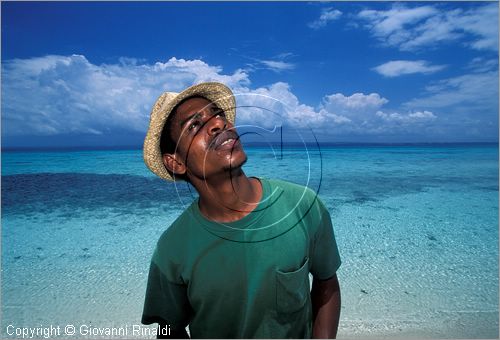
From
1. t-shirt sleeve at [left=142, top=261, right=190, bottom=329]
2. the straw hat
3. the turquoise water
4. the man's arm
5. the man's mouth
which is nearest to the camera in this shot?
the man's mouth

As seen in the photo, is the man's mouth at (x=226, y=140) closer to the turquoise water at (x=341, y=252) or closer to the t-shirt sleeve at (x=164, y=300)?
the turquoise water at (x=341, y=252)

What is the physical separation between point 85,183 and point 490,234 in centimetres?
1457

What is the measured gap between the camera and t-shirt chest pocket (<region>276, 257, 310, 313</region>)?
1.19 m

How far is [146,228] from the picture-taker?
7523 millimetres

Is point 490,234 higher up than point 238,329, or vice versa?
point 238,329

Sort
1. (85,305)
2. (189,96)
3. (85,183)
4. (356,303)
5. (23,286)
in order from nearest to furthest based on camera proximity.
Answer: (189,96), (356,303), (85,305), (23,286), (85,183)

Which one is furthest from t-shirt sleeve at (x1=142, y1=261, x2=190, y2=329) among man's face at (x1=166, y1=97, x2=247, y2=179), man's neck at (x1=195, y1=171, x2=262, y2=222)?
man's face at (x1=166, y1=97, x2=247, y2=179)

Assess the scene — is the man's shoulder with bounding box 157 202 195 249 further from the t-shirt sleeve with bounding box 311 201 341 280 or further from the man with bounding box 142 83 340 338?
the t-shirt sleeve with bounding box 311 201 341 280

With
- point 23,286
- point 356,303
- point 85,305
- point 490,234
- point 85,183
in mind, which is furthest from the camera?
point 85,183

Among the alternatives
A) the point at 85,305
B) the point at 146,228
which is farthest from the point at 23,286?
the point at 146,228

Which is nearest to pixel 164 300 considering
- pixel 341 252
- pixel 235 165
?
pixel 235 165

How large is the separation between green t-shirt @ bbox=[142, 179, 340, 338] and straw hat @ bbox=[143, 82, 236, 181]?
38 cm

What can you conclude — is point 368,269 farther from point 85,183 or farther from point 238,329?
point 85,183

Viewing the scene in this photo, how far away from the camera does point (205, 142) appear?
1175mm
